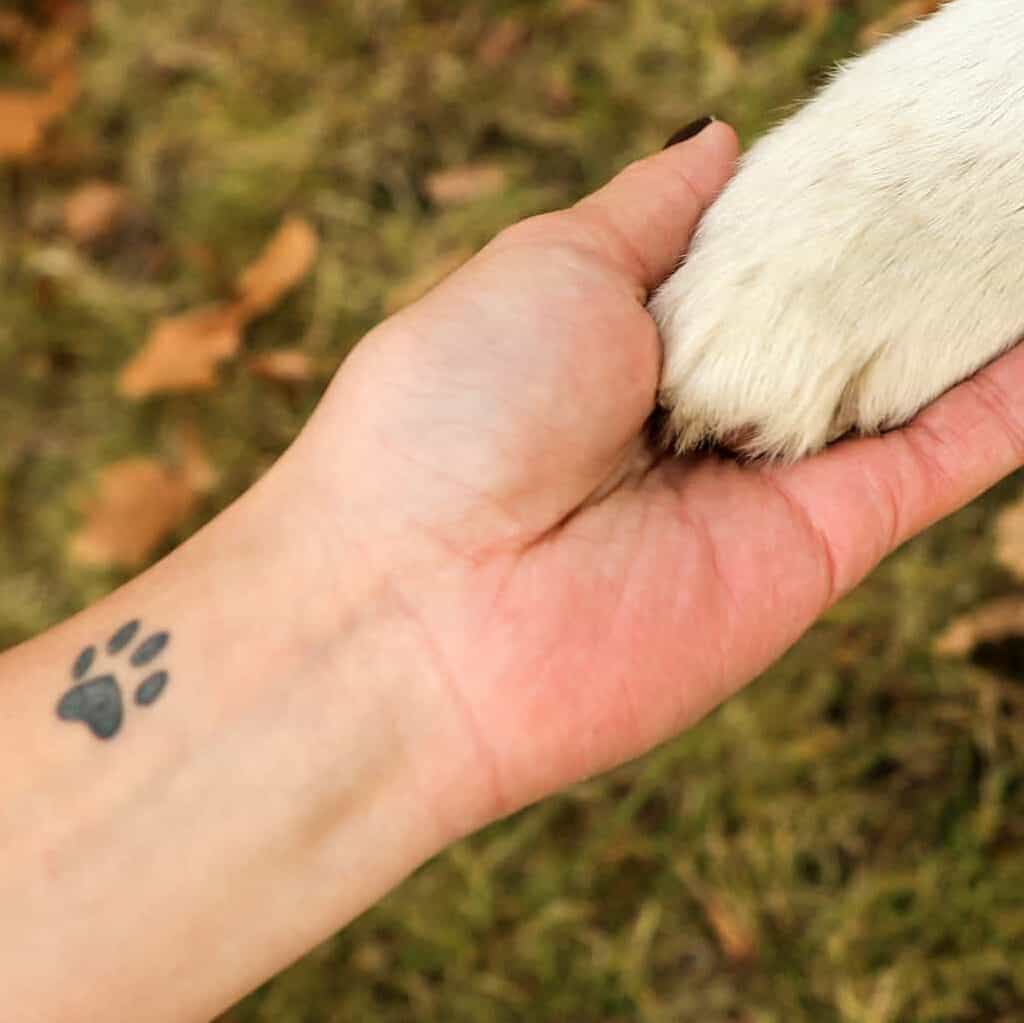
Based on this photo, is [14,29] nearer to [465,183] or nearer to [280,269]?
[280,269]

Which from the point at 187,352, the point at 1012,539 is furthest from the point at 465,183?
the point at 1012,539


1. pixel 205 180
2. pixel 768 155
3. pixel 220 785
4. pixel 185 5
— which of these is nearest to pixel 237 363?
pixel 205 180

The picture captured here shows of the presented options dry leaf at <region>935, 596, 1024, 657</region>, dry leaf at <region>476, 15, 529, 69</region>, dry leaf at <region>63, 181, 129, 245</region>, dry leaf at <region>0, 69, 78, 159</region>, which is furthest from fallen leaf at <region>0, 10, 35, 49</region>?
dry leaf at <region>935, 596, 1024, 657</region>

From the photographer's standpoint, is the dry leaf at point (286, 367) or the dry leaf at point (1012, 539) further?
the dry leaf at point (286, 367)

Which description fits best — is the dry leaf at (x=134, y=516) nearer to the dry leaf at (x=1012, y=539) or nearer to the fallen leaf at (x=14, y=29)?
the fallen leaf at (x=14, y=29)

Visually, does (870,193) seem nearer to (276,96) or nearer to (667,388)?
(667,388)

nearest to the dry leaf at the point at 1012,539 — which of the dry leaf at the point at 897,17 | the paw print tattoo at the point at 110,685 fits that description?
the dry leaf at the point at 897,17

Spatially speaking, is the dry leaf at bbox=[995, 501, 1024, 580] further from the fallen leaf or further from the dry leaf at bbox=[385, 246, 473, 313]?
the fallen leaf
